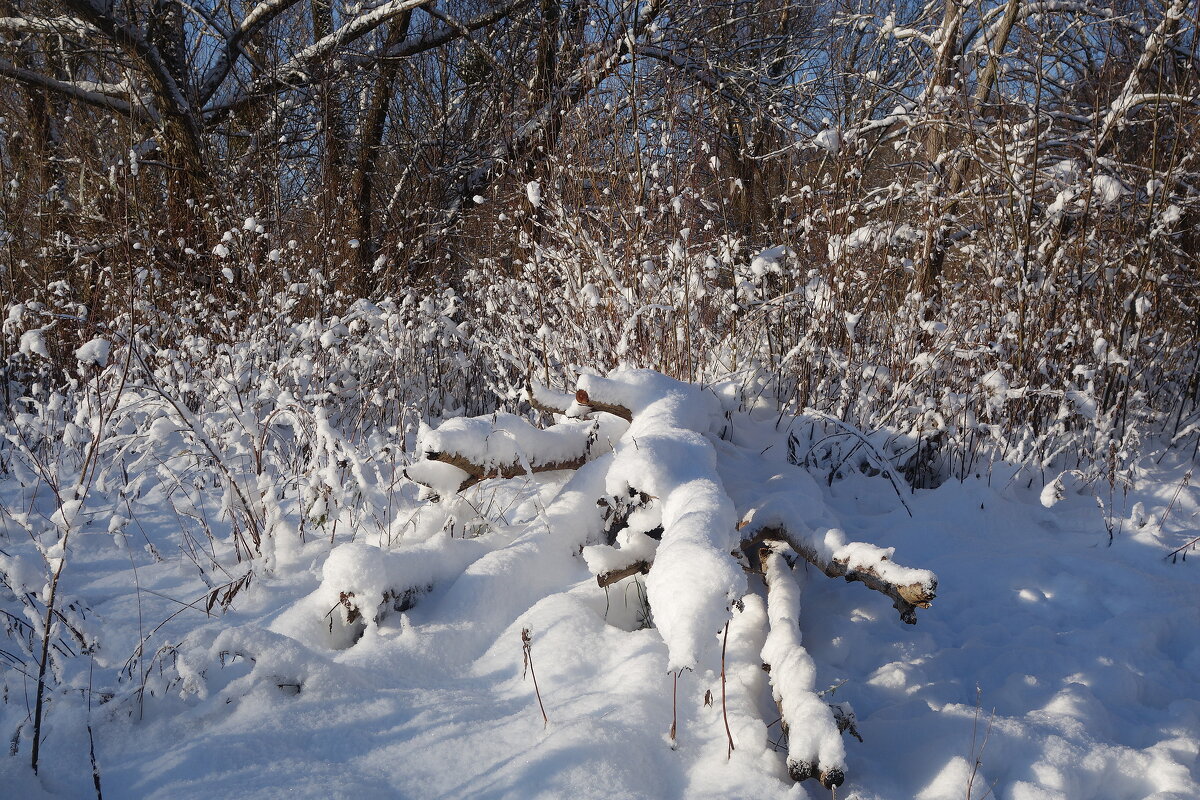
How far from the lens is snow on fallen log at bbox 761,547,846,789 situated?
1316mm

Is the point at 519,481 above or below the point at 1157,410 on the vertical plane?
above

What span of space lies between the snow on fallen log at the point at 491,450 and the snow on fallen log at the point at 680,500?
278mm

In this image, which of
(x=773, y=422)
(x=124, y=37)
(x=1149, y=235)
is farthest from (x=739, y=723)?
(x=124, y=37)

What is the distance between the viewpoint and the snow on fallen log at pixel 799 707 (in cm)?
132

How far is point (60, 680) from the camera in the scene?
→ 5.29 feet

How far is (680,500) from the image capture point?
181 cm

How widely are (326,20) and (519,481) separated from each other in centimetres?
877

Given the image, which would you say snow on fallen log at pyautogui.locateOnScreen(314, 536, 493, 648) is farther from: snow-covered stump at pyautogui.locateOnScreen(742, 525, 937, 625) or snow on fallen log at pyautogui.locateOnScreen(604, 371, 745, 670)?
snow-covered stump at pyautogui.locateOnScreen(742, 525, 937, 625)

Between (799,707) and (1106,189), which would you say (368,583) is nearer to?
(799,707)

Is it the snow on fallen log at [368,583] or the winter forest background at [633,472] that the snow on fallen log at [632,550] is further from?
the snow on fallen log at [368,583]

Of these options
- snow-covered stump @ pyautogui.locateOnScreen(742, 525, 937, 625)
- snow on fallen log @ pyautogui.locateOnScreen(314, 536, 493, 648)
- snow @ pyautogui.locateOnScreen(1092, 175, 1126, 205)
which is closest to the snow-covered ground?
snow on fallen log @ pyautogui.locateOnScreen(314, 536, 493, 648)

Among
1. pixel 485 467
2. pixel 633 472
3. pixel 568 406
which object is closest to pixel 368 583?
pixel 485 467

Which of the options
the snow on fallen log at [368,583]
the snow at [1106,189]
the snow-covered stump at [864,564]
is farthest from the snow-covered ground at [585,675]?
the snow at [1106,189]

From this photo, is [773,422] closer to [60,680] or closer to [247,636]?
Answer: [247,636]
